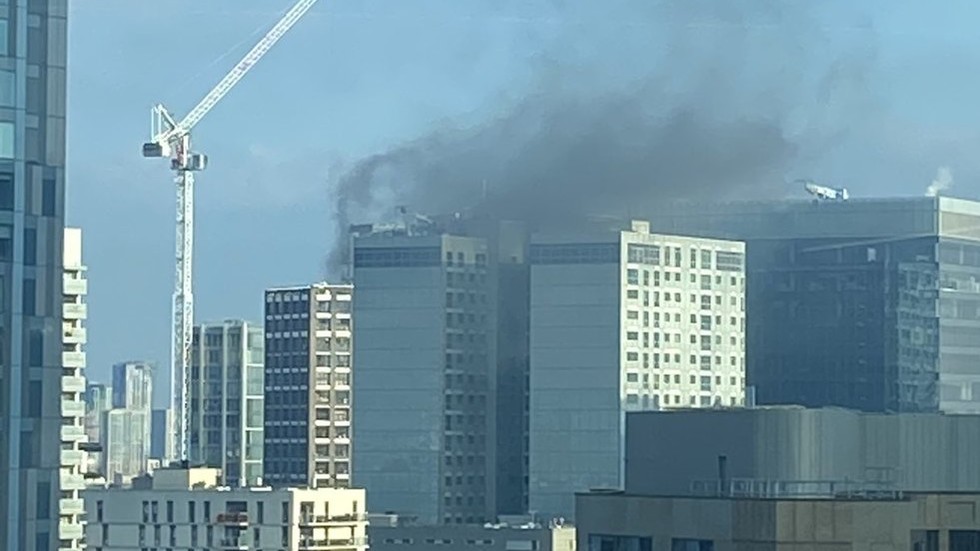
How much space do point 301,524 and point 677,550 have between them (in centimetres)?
2141

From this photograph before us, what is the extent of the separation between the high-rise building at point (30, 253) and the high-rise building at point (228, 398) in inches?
1926

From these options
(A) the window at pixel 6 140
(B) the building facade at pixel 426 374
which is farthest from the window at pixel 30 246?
(B) the building facade at pixel 426 374

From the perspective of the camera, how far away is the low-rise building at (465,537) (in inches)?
1919

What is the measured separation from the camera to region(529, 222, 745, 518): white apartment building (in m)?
57.5

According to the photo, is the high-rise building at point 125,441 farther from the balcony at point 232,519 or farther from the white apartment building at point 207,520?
the balcony at point 232,519

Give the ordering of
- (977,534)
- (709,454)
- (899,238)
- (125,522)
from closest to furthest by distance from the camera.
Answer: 1. (977,534)
2. (709,454)
3. (125,522)
4. (899,238)

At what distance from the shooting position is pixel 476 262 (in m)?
60.7

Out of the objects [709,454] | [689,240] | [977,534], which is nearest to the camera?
[977,534]

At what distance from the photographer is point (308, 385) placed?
60.5 m

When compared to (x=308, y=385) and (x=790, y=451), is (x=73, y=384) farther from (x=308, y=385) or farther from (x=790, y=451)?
(x=308, y=385)

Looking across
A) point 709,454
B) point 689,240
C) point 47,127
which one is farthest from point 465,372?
point 47,127

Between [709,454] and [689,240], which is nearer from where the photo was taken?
[709,454]

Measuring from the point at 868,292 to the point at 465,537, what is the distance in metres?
11.4

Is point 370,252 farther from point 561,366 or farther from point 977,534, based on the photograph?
point 977,534
